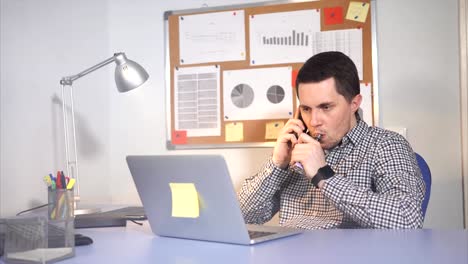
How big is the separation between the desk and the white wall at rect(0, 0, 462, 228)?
3.35 ft

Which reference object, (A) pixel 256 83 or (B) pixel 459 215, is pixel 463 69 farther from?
(A) pixel 256 83

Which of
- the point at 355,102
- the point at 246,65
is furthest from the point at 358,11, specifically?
the point at 355,102

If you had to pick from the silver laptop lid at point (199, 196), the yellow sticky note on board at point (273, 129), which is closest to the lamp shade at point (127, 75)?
the yellow sticky note on board at point (273, 129)

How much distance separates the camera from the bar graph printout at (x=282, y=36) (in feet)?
8.30

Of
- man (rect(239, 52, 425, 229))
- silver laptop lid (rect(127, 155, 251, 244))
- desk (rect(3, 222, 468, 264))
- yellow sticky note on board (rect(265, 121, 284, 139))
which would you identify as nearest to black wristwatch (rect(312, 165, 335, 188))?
man (rect(239, 52, 425, 229))

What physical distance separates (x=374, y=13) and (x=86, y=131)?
1.50 meters

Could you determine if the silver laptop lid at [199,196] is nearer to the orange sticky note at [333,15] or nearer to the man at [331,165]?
the man at [331,165]

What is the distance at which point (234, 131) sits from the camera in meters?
2.64

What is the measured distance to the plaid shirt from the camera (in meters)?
1.48

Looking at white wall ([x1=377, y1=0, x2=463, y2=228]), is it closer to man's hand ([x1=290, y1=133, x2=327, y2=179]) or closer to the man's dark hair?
the man's dark hair

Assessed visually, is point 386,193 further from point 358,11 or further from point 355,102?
point 358,11

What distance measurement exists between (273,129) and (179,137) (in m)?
0.50

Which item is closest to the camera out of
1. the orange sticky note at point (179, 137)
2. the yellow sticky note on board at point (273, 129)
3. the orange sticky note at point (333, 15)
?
the orange sticky note at point (333, 15)

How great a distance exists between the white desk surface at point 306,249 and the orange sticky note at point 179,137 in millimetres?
1347
